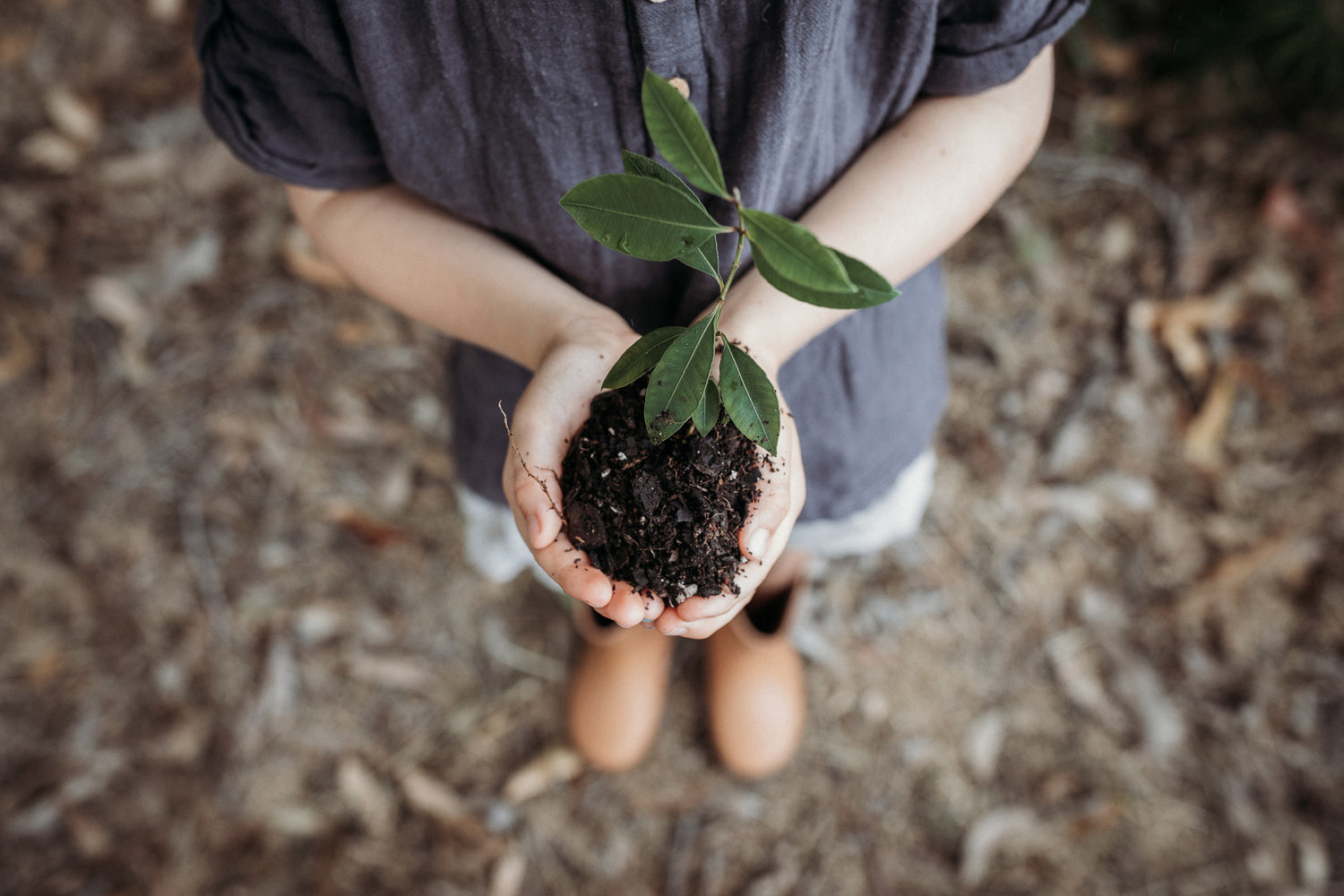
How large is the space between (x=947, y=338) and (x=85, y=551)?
7.66ft

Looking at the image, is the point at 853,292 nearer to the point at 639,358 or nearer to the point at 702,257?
the point at 702,257

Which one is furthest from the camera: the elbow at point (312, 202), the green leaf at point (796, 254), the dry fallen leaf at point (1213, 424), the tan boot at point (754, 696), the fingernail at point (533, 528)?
the dry fallen leaf at point (1213, 424)

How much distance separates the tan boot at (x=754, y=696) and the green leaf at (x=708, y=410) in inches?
43.6

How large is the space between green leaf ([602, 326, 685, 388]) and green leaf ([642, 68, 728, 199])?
0.18 m

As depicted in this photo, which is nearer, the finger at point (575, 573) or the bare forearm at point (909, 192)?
the finger at point (575, 573)

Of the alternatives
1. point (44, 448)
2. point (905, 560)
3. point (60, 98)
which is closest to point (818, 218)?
point (905, 560)

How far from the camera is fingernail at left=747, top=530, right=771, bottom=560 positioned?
0.93 m

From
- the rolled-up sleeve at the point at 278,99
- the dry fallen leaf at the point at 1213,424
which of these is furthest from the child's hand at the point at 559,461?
the dry fallen leaf at the point at 1213,424

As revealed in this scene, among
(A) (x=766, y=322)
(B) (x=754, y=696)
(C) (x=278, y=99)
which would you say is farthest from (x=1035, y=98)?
(B) (x=754, y=696)

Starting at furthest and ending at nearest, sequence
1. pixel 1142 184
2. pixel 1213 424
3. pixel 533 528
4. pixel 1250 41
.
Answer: pixel 1142 184 < pixel 1213 424 < pixel 1250 41 < pixel 533 528

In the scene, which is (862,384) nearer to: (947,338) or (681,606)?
(681,606)

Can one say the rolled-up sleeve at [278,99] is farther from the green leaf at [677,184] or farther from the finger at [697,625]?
the finger at [697,625]

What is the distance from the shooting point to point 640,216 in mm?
740

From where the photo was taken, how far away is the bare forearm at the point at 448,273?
3.47 ft
